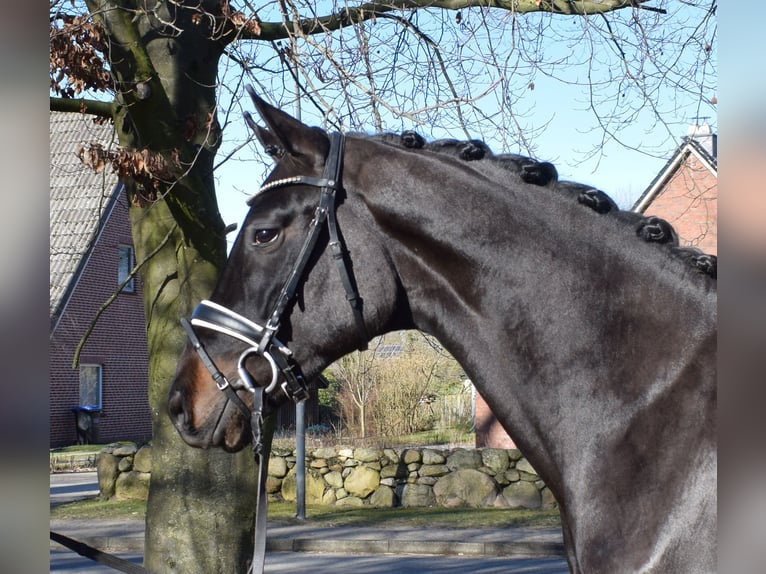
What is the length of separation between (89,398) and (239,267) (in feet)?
93.4

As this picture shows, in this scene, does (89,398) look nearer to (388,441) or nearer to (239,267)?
(388,441)

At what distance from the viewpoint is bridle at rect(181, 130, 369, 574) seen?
8.86ft

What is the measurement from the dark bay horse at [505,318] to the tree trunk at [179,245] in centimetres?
319

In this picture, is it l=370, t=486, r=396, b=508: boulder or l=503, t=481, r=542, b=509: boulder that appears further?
l=370, t=486, r=396, b=508: boulder

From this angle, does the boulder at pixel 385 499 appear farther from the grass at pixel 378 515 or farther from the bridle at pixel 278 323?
the bridle at pixel 278 323

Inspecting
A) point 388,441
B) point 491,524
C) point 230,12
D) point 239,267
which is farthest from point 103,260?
point 239,267

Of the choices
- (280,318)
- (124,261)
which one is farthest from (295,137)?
(124,261)

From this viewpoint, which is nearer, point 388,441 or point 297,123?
point 297,123

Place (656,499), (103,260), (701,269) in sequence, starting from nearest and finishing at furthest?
1. (656,499)
2. (701,269)
3. (103,260)

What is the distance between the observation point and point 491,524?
45.9 ft

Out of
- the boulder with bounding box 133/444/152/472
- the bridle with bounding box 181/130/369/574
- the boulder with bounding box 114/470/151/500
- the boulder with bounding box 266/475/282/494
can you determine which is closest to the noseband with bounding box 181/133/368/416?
the bridle with bounding box 181/130/369/574

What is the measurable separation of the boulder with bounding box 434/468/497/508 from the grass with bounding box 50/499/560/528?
31 cm

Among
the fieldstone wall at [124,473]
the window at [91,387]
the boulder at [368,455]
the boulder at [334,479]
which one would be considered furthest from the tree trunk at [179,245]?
the window at [91,387]

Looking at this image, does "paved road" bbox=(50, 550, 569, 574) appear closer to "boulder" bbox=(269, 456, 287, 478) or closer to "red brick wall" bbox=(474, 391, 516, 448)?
"boulder" bbox=(269, 456, 287, 478)
